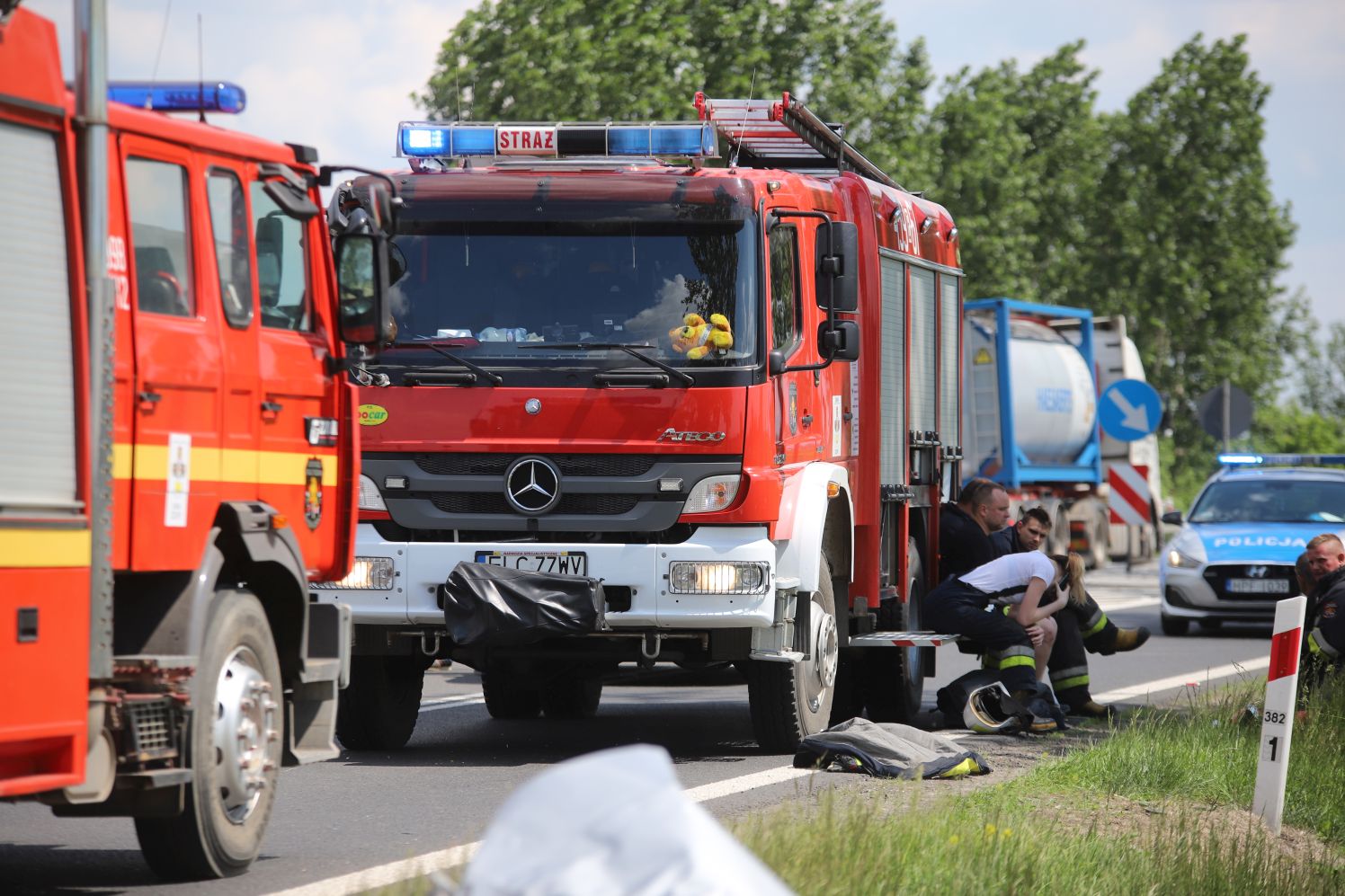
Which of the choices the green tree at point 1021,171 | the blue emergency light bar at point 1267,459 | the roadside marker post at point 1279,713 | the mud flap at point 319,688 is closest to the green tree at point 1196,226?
the green tree at point 1021,171

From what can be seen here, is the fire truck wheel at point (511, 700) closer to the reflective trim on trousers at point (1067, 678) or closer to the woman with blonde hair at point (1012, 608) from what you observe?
the woman with blonde hair at point (1012, 608)

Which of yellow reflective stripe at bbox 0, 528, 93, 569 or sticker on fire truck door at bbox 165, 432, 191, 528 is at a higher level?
sticker on fire truck door at bbox 165, 432, 191, 528

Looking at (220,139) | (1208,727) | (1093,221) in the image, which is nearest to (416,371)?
(220,139)

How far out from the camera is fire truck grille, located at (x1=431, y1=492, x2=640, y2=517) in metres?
10.1

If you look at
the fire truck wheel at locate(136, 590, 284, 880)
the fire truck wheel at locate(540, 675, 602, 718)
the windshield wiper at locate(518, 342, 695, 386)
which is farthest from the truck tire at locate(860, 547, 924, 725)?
the fire truck wheel at locate(136, 590, 284, 880)

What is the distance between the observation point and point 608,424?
32.9 ft

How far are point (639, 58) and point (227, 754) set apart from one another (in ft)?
90.5

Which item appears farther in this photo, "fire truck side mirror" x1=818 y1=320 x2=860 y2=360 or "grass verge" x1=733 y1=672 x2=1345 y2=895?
"fire truck side mirror" x1=818 y1=320 x2=860 y2=360

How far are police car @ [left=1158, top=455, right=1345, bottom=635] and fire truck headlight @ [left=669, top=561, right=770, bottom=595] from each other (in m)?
10.5

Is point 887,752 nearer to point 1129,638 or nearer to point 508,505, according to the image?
point 508,505

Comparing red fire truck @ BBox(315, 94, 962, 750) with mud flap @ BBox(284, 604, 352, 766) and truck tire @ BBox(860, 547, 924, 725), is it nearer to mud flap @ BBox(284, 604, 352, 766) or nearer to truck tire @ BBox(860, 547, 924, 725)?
truck tire @ BBox(860, 547, 924, 725)

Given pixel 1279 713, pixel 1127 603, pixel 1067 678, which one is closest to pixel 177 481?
pixel 1279 713

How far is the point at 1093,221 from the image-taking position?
64625mm

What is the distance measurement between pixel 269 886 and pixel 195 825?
1.11ft
